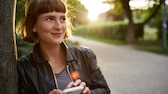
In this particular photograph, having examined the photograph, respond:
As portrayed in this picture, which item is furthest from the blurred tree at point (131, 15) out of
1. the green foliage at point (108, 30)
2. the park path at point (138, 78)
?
the park path at point (138, 78)

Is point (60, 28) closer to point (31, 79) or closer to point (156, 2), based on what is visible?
point (31, 79)

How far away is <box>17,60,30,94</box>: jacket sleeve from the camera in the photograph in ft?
7.16

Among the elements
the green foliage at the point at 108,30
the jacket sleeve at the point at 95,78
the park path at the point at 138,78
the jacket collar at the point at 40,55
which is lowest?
the green foliage at the point at 108,30

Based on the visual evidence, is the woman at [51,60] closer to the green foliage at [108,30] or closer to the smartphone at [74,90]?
the smartphone at [74,90]

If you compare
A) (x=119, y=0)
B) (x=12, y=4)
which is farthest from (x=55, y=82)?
(x=119, y=0)

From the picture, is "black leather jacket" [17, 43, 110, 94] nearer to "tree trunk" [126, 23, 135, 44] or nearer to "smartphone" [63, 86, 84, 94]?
"smartphone" [63, 86, 84, 94]

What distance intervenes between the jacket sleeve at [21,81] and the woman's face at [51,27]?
225 mm

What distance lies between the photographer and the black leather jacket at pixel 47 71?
84.6 inches

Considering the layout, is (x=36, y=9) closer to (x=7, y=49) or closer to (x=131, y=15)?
(x=7, y=49)

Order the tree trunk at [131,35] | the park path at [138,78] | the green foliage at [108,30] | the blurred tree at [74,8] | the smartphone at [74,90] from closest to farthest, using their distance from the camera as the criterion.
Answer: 1. the smartphone at [74,90]
2. the blurred tree at [74,8]
3. the park path at [138,78]
4. the tree trunk at [131,35]
5. the green foliage at [108,30]

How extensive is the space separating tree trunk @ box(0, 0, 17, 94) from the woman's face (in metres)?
0.18

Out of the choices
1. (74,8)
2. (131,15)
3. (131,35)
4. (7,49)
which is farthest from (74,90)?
(131,35)

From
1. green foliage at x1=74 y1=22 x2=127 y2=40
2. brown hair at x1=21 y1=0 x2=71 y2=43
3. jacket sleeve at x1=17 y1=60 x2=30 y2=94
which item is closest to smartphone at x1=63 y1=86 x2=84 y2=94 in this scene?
jacket sleeve at x1=17 y1=60 x2=30 y2=94

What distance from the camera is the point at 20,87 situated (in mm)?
2221
